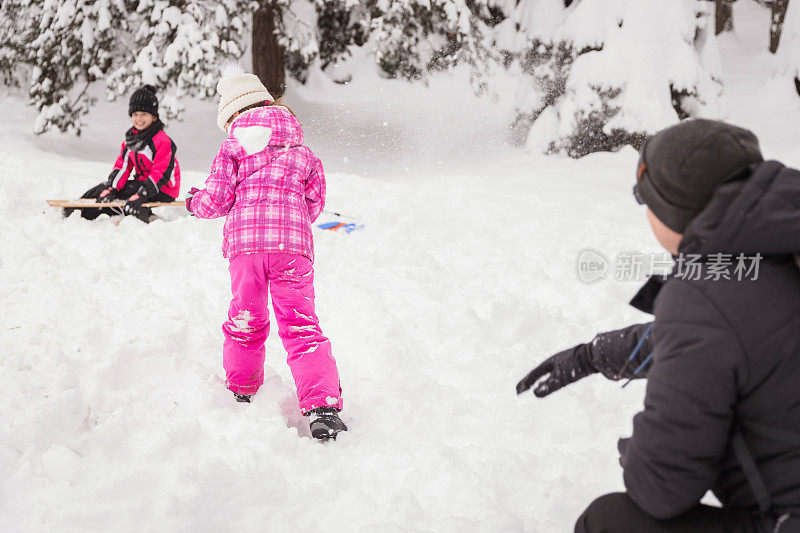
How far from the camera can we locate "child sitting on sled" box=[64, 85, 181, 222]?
20.6ft

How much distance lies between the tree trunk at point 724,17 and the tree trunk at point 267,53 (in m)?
15.3

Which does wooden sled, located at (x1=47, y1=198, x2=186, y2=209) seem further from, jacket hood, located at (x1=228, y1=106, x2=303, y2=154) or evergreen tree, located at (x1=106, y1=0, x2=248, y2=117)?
evergreen tree, located at (x1=106, y1=0, x2=248, y2=117)

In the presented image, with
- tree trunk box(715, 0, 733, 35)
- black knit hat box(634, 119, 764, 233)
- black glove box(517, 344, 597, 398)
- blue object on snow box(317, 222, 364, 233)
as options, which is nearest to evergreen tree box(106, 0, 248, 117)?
blue object on snow box(317, 222, 364, 233)

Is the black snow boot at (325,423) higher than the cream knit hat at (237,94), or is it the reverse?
the cream knit hat at (237,94)

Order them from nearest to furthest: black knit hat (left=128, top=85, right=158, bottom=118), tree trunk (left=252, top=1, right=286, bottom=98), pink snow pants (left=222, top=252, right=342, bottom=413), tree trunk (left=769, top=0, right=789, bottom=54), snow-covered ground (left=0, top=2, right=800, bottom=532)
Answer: snow-covered ground (left=0, top=2, right=800, bottom=532)
pink snow pants (left=222, top=252, right=342, bottom=413)
black knit hat (left=128, top=85, right=158, bottom=118)
tree trunk (left=252, top=1, right=286, bottom=98)
tree trunk (left=769, top=0, right=789, bottom=54)

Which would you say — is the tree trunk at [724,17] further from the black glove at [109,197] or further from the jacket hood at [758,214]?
the jacket hood at [758,214]

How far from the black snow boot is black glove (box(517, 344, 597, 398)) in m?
1.26

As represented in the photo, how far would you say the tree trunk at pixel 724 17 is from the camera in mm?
20594

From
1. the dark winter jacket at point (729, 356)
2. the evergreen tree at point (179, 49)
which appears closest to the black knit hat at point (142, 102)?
the evergreen tree at point (179, 49)

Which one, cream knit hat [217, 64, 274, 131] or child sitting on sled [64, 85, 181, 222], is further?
child sitting on sled [64, 85, 181, 222]

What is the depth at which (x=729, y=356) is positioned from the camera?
4.55 feet

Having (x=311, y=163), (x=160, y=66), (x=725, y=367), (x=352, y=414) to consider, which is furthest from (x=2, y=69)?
(x=725, y=367)

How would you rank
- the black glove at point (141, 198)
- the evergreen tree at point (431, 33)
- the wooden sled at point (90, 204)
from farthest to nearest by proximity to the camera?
the evergreen tree at point (431, 33) → the black glove at point (141, 198) → the wooden sled at point (90, 204)

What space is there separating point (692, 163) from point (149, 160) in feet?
19.7
